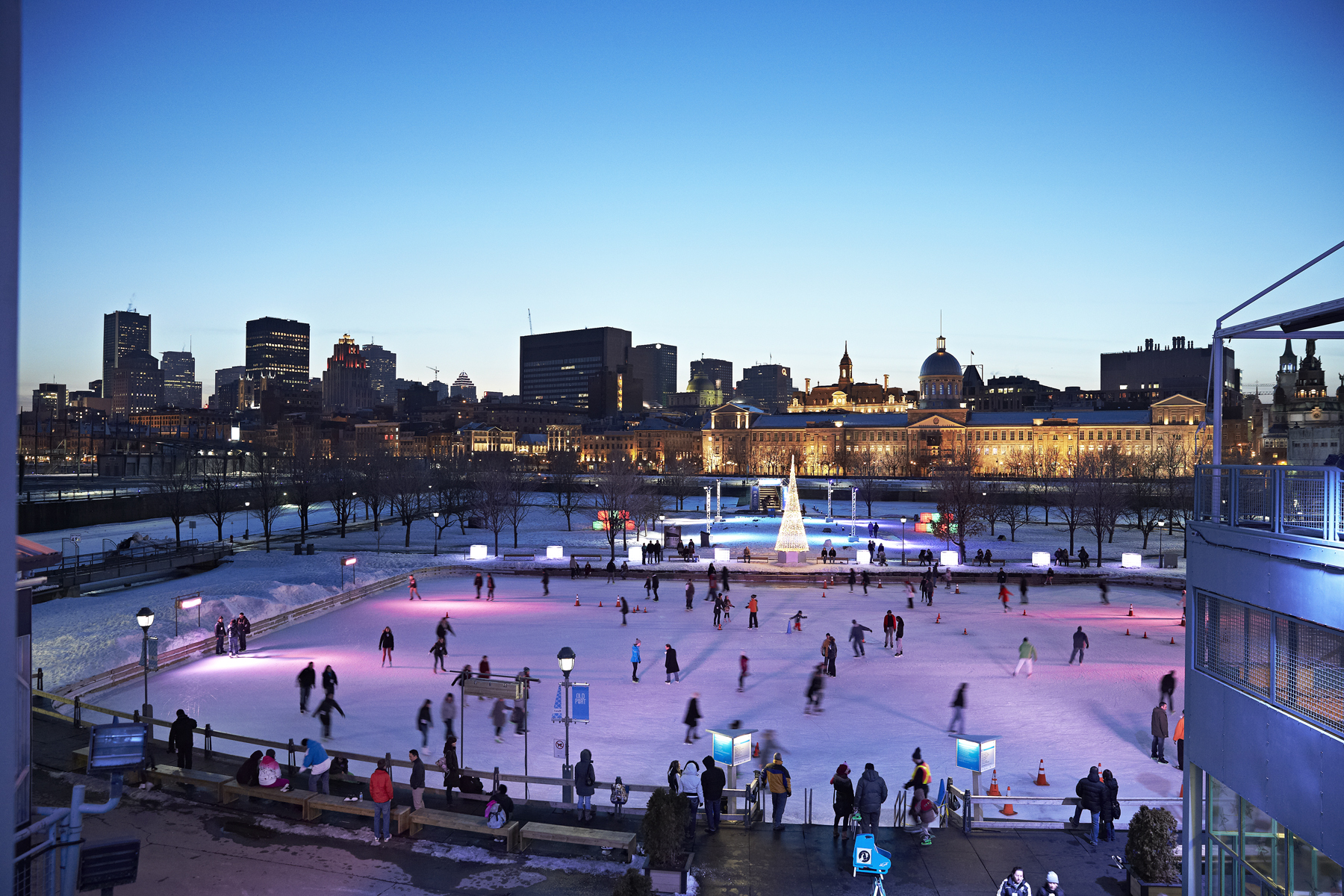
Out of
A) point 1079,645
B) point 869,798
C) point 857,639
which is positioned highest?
point 869,798

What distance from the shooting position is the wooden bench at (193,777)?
13273mm

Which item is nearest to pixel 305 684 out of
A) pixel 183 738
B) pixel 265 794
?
pixel 183 738

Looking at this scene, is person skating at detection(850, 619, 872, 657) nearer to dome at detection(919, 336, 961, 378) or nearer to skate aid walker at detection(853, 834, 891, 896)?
skate aid walker at detection(853, 834, 891, 896)

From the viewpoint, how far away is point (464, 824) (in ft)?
39.9

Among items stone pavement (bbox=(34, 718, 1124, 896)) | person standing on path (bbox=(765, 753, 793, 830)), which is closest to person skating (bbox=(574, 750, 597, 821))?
stone pavement (bbox=(34, 718, 1124, 896))

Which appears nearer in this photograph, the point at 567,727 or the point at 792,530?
the point at 567,727

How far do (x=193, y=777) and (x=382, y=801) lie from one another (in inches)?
147

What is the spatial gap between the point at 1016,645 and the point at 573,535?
38.8 m

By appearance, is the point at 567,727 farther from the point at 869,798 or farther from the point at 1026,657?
the point at 1026,657

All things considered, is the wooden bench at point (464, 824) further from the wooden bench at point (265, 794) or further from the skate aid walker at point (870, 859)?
the skate aid walker at point (870, 859)

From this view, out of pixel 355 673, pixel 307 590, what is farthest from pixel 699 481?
pixel 355 673

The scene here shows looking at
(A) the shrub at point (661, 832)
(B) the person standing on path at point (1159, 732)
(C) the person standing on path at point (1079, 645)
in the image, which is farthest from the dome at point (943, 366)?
(A) the shrub at point (661, 832)

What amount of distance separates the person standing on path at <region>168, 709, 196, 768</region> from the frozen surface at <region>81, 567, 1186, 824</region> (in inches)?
102

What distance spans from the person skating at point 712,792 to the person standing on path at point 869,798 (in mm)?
1957
